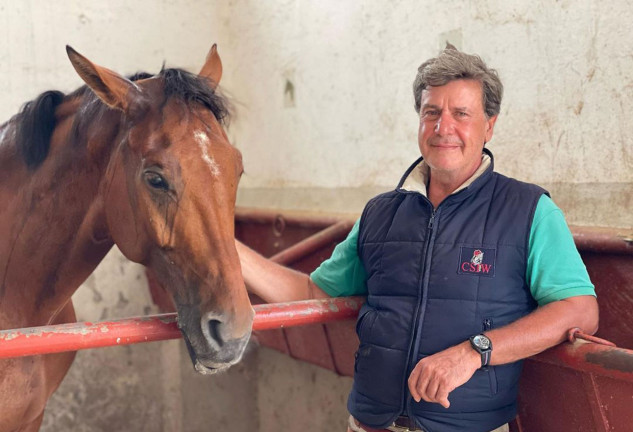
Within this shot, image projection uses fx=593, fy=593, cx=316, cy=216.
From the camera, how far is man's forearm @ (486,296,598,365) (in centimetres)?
105

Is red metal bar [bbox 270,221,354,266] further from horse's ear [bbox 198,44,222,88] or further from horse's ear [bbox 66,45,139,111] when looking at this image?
horse's ear [bbox 66,45,139,111]

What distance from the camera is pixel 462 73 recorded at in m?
1.21

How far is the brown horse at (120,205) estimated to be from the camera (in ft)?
3.47

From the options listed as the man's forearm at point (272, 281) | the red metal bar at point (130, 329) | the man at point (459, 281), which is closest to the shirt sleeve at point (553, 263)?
the man at point (459, 281)

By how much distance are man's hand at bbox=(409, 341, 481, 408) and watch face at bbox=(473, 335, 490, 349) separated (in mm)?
14

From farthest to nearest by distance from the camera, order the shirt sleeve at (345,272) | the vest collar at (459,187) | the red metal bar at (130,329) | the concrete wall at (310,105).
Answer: the concrete wall at (310,105) → the shirt sleeve at (345,272) → the vest collar at (459,187) → the red metal bar at (130,329)

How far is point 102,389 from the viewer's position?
314cm

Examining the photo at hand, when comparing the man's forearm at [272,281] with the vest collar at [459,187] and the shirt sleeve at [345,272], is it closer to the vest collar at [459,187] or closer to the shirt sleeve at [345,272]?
the shirt sleeve at [345,272]

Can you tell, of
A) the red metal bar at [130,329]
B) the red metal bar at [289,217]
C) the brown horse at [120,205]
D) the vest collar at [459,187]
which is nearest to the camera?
the red metal bar at [130,329]

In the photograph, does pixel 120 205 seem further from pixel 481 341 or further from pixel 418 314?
pixel 481 341

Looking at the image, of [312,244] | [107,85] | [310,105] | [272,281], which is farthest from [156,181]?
[310,105]

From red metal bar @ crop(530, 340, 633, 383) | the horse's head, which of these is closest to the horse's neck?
the horse's head

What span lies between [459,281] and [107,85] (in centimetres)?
77

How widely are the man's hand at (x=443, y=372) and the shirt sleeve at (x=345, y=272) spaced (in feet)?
1.26
